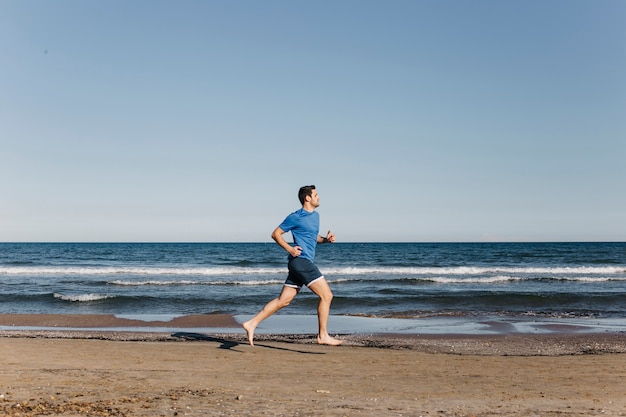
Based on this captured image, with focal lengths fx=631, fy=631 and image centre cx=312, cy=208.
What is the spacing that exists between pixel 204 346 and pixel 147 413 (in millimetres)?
4027

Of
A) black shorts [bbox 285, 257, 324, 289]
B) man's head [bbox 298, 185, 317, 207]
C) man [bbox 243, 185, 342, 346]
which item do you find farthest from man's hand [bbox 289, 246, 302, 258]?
man's head [bbox 298, 185, 317, 207]

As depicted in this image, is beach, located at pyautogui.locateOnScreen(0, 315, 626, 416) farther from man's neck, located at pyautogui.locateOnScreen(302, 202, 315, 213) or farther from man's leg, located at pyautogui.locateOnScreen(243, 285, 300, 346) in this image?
man's neck, located at pyautogui.locateOnScreen(302, 202, 315, 213)

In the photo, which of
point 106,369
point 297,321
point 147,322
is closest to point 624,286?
point 297,321

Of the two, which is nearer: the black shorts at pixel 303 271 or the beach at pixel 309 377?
the beach at pixel 309 377

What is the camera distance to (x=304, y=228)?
7250 mm

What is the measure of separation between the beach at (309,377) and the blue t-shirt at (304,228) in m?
1.27

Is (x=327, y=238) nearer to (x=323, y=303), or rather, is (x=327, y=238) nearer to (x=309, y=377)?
(x=323, y=303)

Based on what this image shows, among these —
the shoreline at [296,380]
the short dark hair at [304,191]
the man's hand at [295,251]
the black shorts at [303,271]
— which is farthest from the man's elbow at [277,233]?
the shoreline at [296,380]

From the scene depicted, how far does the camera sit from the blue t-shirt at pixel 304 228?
7.23 meters

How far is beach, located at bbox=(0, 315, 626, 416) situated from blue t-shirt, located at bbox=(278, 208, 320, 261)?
1.27m

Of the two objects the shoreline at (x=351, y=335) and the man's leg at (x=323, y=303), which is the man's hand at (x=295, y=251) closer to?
the man's leg at (x=323, y=303)

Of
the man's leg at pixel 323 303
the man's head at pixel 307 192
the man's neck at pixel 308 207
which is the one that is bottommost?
the man's leg at pixel 323 303

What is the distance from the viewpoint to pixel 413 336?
1020 centimetres

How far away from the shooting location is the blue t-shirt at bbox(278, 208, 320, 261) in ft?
23.7
